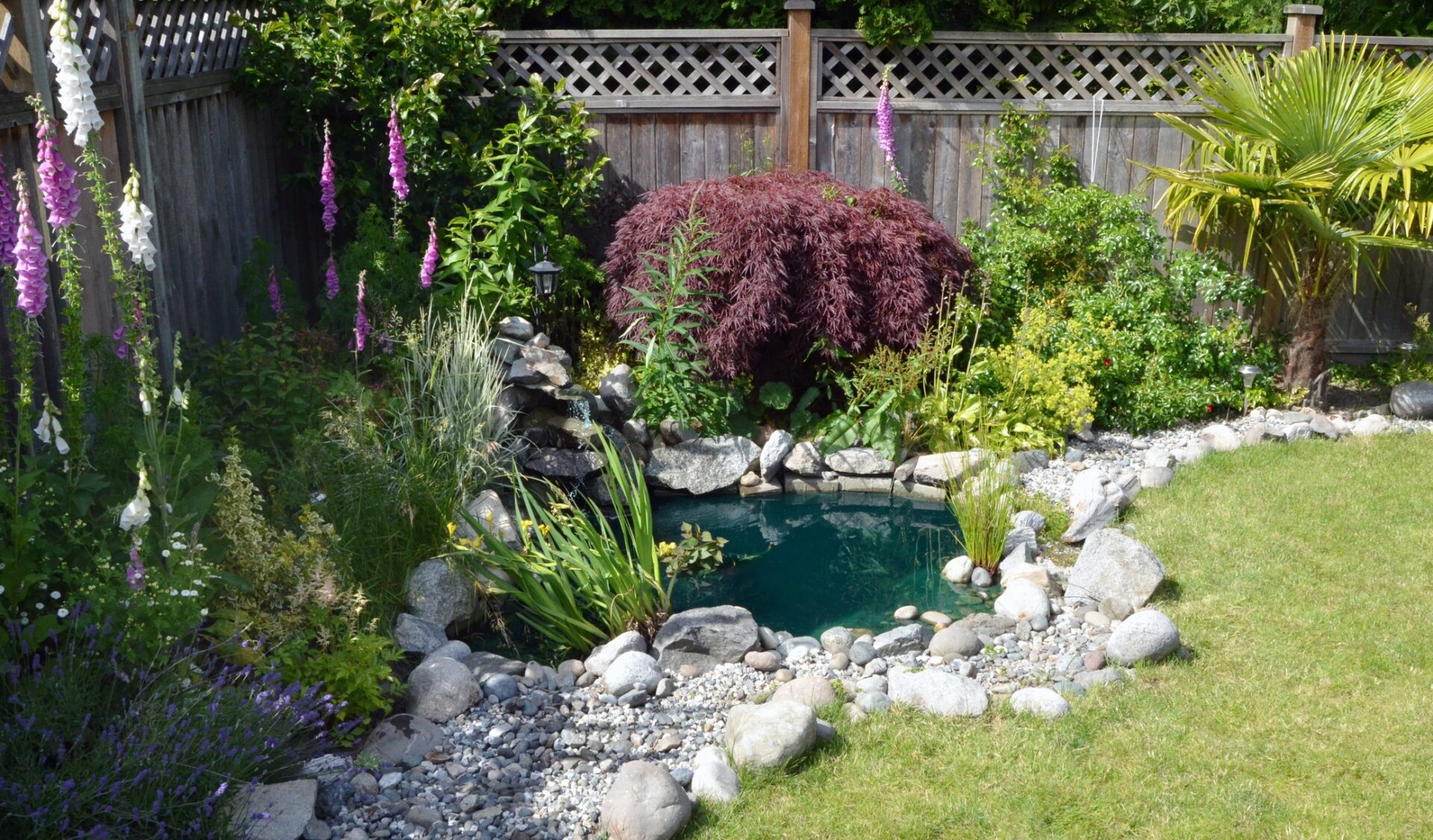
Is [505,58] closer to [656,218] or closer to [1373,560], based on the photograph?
[656,218]

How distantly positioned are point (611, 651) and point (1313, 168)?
16.0ft

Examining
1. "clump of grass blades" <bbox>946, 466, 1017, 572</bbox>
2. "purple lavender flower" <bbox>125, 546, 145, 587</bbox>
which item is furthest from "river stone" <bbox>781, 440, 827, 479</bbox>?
"purple lavender flower" <bbox>125, 546, 145, 587</bbox>

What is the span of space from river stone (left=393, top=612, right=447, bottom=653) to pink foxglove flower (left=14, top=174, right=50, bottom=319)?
1.69m

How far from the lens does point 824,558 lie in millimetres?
5785

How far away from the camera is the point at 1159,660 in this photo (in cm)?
426

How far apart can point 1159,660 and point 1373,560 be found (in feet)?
4.75

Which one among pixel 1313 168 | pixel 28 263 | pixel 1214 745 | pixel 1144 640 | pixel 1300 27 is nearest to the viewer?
pixel 28 263

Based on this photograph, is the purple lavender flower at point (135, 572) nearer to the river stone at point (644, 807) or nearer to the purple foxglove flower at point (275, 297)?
the river stone at point (644, 807)

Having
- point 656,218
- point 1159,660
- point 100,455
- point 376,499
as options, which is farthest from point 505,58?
point 1159,660

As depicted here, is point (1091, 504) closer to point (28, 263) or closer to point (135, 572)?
point (135, 572)

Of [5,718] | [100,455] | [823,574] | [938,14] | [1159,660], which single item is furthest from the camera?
[938,14]

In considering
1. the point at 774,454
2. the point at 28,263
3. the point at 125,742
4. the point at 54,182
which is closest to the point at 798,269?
the point at 774,454

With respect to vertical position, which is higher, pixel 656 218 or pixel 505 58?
pixel 505 58

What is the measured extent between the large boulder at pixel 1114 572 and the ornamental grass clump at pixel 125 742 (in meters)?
2.86
